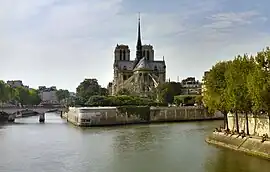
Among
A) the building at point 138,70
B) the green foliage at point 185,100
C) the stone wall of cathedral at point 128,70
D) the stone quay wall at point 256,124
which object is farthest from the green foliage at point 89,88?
the stone quay wall at point 256,124

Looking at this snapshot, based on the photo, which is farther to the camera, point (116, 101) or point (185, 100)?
point (185, 100)

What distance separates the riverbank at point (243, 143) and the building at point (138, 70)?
85.9 meters

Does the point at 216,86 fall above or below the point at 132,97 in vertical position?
below

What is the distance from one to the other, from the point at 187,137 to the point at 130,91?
82112mm

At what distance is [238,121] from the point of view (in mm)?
44719

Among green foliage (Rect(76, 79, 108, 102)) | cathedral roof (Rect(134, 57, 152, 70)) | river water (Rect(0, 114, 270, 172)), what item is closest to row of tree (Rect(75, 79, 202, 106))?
green foliage (Rect(76, 79, 108, 102))

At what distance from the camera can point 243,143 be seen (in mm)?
38156

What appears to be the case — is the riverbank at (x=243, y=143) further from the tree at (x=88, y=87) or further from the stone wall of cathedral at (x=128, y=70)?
the stone wall of cathedral at (x=128, y=70)

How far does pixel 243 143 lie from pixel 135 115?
43.3 meters

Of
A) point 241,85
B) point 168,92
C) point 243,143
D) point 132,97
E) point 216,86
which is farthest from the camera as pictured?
point 168,92

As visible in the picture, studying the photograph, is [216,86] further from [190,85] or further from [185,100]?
[190,85]

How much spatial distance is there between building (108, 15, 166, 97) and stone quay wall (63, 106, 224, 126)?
4509cm

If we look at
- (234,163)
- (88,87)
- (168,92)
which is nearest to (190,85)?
(88,87)

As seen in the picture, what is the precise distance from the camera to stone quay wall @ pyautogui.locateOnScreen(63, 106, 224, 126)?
74750 mm
